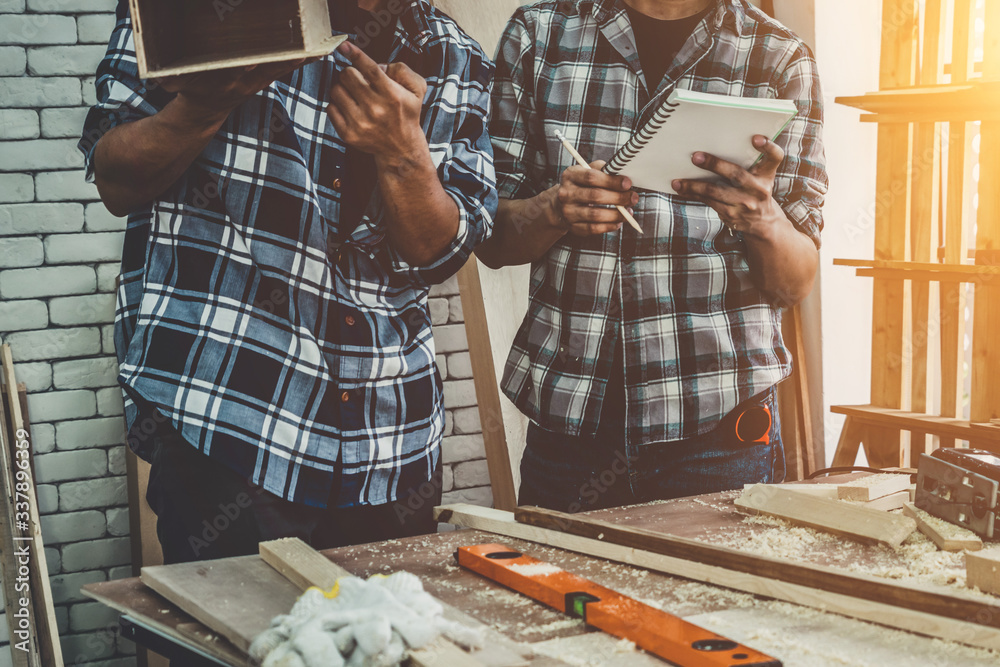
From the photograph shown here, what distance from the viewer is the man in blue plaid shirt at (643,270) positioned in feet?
5.07

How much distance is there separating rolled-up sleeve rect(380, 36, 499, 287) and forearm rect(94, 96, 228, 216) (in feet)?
1.14

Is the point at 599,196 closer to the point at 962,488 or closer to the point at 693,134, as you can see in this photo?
the point at 693,134

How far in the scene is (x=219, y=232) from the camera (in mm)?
1222

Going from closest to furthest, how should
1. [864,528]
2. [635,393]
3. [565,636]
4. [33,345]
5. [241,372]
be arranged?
1. [565,636]
2. [864,528]
3. [241,372]
4. [635,393]
5. [33,345]

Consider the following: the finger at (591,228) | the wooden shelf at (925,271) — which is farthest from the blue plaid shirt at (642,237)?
the wooden shelf at (925,271)

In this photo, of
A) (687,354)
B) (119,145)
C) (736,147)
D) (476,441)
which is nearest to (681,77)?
(736,147)

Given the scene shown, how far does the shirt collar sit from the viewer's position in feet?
5.19

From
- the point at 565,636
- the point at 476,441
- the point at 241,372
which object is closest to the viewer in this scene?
the point at 565,636

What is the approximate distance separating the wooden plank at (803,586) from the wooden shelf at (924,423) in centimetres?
153

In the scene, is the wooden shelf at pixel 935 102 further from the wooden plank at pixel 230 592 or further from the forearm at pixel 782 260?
the wooden plank at pixel 230 592

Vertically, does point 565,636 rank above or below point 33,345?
below

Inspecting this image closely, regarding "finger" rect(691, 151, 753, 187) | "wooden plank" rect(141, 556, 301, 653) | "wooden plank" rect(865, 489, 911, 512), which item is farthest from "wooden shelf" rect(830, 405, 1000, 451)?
"wooden plank" rect(141, 556, 301, 653)

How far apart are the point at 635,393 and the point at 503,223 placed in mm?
398

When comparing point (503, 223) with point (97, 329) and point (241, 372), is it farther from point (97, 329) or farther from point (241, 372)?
point (97, 329)
